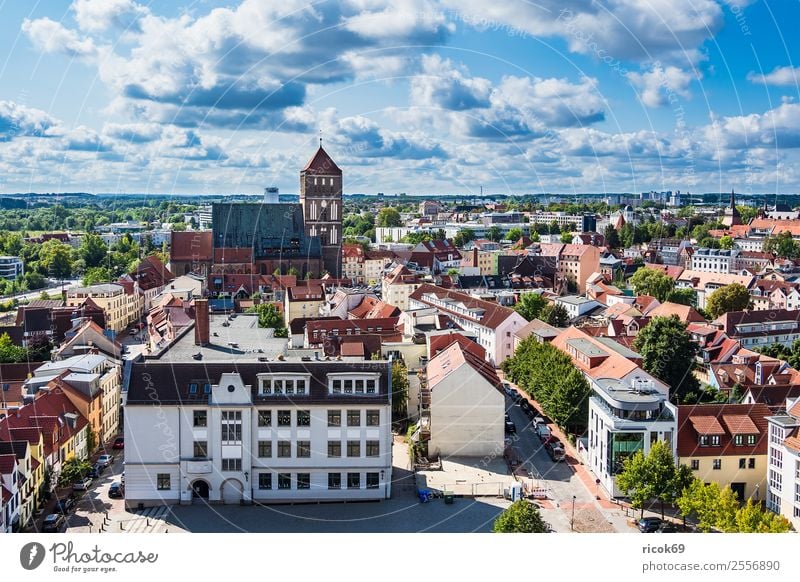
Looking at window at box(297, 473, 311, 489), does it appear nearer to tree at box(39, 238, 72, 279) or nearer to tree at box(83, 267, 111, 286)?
tree at box(83, 267, 111, 286)

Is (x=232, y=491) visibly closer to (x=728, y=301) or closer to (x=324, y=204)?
(x=728, y=301)

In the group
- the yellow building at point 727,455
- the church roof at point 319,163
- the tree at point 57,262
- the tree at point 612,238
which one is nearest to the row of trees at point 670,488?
the yellow building at point 727,455

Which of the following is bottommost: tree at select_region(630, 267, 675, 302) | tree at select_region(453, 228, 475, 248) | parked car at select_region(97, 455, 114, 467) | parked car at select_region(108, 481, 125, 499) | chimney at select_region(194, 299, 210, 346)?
parked car at select_region(97, 455, 114, 467)

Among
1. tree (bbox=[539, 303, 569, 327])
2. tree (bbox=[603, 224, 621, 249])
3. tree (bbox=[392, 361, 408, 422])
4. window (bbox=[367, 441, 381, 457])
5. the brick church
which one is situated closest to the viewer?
window (bbox=[367, 441, 381, 457])

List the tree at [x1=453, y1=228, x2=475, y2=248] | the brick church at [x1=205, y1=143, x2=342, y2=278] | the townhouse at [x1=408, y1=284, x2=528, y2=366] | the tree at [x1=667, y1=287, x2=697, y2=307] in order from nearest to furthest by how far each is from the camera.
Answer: the townhouse at [x1=408, y1=284, x2=528, y2=366] → the tree at [x1=667, y1=287, x2=697, y2=307] → the brick church at [x1=205, y1=143, x2=342, y2=278] → the tree at [x1=453, y1=228, x2=475, y2=248]

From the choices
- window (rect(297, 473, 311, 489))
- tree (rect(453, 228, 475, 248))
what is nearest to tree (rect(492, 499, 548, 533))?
window (rect(297, 473, 311, 489))

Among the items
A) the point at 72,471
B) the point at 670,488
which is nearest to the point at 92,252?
the point at 72,471
